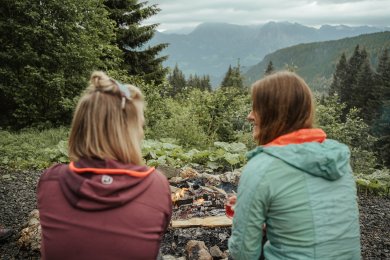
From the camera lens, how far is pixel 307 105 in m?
2.45

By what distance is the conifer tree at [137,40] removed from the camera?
72.6 feet

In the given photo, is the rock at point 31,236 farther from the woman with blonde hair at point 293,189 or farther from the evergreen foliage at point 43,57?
the evergreen foliage at point 43,57

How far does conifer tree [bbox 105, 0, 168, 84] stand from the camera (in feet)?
72.6

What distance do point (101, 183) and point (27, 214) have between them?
15.2 feet

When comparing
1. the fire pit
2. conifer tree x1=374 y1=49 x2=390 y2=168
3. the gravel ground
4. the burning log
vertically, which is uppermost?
the burning log

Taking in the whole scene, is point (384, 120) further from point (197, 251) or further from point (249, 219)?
point (249, 219)

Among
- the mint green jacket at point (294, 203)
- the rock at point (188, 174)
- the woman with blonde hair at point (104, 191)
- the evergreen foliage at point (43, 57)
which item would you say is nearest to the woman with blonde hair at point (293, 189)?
the mint green jacket at point (294, 203)

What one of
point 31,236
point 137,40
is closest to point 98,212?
point 31,236

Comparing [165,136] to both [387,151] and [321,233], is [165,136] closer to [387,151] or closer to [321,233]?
[321,233]

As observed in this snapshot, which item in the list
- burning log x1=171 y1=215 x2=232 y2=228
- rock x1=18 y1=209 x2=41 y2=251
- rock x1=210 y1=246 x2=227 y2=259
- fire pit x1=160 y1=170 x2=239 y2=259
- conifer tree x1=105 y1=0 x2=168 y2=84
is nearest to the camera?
rock x1=210 y1=246 x2=227 y2=259

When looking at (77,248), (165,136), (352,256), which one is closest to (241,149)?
(165,136)

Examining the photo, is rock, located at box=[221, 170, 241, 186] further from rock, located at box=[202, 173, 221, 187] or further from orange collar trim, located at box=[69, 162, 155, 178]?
orange collar trim, located at box=[69, 162, 155, 178]

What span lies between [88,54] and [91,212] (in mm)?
13980

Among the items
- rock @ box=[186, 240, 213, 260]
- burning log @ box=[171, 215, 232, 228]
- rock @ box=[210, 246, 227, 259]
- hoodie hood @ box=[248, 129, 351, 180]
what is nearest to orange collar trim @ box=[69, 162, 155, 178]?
hoodie hood @ box=[248, 129, 351, 180]
